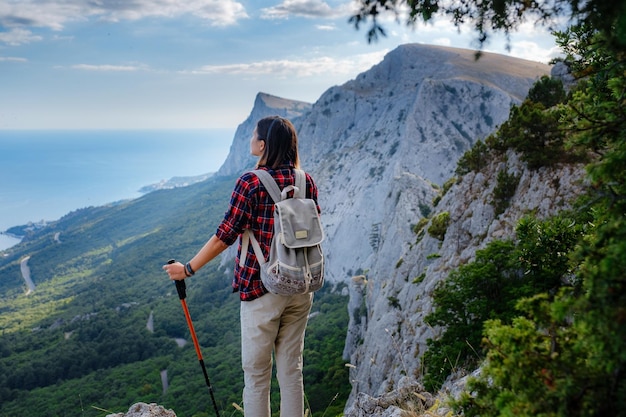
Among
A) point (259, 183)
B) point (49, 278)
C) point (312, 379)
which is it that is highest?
point (259, 183)

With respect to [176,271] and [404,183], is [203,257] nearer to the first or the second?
[176,271]

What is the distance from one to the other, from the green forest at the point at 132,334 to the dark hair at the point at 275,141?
11.4 ft

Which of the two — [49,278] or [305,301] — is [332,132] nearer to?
[305,301]

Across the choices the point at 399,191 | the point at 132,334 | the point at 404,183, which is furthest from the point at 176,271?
the point at 132,334

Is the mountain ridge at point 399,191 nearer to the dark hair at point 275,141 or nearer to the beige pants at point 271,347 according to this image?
the beige pants at point 271,347

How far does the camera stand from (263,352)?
418 centimetres

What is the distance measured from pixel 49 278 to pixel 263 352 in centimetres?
17071

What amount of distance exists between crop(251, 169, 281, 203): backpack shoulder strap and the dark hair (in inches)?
6.7

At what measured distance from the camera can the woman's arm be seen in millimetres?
3955

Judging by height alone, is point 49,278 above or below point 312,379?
below

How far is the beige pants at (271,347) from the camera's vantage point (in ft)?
13.4

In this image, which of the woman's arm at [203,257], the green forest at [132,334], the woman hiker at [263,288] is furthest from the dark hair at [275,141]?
the green forest at [132,334]

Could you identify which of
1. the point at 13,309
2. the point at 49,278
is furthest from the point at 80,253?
the point at 13,309

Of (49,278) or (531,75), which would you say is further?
(49,278)
